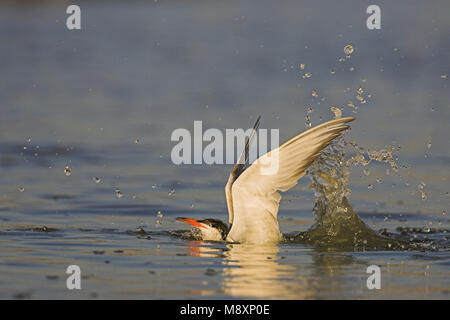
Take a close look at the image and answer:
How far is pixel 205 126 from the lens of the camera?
1408 cm

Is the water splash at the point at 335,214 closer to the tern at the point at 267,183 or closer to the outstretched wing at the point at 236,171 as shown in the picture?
the tern at the point at 267,183

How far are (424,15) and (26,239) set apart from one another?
47.9 feet

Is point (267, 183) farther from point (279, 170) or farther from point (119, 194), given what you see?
point (119, 194)

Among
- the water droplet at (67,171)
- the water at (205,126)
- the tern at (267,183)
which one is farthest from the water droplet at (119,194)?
the tern at (267,183)

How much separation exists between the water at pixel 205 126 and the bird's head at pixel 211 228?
0.21 meters

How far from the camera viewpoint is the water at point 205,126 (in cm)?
791

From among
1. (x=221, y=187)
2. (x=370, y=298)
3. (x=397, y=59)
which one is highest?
(x=397, y=59)

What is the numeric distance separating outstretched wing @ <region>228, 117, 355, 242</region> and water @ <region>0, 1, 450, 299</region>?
1.38 feet

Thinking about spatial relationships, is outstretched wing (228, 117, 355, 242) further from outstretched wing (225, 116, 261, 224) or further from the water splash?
the water splash

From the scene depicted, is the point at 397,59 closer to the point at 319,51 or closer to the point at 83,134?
the point at 319,51

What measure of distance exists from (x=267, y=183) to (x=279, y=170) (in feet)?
0.54
